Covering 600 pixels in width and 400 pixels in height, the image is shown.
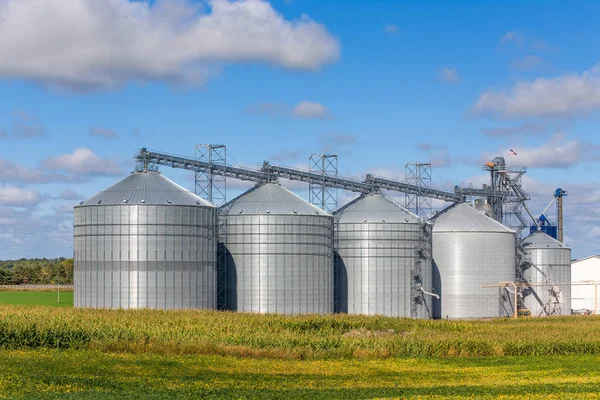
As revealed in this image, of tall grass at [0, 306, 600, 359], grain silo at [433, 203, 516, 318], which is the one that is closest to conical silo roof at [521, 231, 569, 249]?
grain silo at [433, 203, 516, 318]

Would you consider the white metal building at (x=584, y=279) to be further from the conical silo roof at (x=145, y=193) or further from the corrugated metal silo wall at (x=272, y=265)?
the conical silo roof at (x=145, y=193)

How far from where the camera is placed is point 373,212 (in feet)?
351

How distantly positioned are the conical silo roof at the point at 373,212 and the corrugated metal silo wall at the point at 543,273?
27149 mm

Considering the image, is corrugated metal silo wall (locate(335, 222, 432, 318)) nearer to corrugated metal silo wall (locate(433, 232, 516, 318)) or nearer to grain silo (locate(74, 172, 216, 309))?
corrugated metal silo wall (locate(433, 232, 516, 318))

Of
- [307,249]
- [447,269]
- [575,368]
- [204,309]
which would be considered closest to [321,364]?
[575,368]

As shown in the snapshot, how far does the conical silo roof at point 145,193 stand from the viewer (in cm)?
8800

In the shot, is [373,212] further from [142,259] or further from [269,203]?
[142,259]

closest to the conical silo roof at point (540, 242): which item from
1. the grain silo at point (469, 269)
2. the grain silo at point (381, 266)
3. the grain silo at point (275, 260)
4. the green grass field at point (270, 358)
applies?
the grain silo at point (469, 269)

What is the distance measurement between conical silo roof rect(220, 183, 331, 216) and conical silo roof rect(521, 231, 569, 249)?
41.7 m

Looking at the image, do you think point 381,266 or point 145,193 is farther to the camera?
point 381,266

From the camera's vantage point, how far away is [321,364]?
170ft

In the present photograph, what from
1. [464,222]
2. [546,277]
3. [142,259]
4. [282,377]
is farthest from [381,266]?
[282,377]

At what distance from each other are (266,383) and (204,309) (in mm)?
45834

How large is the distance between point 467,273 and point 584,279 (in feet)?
133
